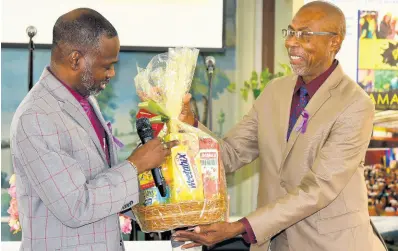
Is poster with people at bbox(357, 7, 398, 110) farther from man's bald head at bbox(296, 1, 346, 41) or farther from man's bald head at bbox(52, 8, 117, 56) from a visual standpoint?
man's bald head at bbox(52, 8, 117, 56)

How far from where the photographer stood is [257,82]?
571 centimetres

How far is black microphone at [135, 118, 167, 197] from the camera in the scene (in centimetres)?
228

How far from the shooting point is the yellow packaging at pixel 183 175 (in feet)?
7.63

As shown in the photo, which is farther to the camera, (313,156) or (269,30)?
(269,30)

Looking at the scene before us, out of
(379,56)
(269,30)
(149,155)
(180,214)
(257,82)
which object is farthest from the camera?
(269,30)

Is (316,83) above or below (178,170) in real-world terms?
above

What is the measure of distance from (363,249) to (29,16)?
372cm

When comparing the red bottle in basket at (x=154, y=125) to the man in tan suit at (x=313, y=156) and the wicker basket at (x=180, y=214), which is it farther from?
the man in tan suit at (x=313, y=156)

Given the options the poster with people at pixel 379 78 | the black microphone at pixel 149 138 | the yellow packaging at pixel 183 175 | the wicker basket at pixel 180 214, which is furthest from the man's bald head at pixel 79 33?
the poster with people at pixel 379 78

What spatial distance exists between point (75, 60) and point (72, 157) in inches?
12.9

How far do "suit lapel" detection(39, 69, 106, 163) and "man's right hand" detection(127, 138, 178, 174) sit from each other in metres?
0.12

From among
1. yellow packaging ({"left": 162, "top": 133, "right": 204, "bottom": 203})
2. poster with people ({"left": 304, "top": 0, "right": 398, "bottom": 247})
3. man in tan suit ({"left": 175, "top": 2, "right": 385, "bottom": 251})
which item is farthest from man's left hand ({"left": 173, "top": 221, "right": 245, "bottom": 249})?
poster with people ({"left": 304, "top": 0, "right": 398, "bottom": 247})

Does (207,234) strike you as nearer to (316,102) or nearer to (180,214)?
(180,214)

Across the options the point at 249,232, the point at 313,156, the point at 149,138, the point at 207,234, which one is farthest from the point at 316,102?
the point at 149,138
